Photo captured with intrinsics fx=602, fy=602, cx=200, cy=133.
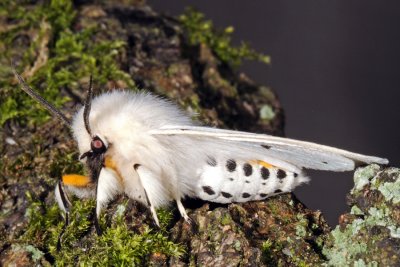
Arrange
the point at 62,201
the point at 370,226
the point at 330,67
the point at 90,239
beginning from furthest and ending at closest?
the point at 330,67 < the point at 62,201 < the point at 90,239 < the point at 370,226

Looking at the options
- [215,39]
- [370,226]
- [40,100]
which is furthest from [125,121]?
[215,39]

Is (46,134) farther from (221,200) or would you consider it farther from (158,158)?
(221,200)

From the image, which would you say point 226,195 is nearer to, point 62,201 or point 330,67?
point 62,201

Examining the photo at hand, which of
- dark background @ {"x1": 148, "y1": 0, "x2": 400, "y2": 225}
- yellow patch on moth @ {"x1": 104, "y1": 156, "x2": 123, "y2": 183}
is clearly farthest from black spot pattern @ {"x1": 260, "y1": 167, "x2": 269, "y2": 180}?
dark background @ {"x1": 148, "y1": 0, "x2": 400, "y2": 225}

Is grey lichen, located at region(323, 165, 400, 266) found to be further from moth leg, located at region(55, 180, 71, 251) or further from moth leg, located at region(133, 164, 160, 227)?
moth leg, located at region(55, 180, 71, 251)

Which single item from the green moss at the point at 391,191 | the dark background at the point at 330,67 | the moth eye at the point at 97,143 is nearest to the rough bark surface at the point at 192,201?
the green moss at the point at 391,191

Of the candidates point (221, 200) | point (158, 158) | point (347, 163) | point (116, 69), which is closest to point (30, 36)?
point (116, 69)

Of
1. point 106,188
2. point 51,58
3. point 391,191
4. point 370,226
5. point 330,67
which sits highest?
point 51,58
